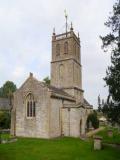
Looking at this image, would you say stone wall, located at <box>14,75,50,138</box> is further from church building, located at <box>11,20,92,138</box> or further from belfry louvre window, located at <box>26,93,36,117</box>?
belfry louvre window, located at <box>26,93,36,117</box>

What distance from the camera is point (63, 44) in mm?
45469

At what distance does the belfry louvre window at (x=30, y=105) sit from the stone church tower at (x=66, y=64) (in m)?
8.69

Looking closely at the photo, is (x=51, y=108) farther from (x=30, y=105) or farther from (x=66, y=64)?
(x=66, y=64)

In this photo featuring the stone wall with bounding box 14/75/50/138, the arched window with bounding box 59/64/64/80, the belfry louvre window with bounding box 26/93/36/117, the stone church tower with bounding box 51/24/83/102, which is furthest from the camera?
the arched window with bounding box 59/64/64/80

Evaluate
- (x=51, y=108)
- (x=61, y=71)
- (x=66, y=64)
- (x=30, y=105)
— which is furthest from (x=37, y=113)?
(x=66, y=64)

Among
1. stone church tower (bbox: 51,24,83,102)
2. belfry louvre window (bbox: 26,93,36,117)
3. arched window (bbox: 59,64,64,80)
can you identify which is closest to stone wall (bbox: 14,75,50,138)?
belfry louvre window (bbox: 26,93,36,117)

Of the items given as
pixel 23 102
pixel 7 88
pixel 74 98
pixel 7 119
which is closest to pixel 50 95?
pixel 23 102

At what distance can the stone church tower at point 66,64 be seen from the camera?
4362 centimetres

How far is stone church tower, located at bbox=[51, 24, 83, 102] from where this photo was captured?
43.6 meters

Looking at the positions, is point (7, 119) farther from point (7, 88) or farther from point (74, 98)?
point (7, 88)

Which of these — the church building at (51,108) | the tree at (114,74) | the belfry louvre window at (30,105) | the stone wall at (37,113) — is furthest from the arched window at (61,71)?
the tree at (114,74)

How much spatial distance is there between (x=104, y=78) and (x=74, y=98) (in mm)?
20467

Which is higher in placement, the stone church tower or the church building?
the stone church tower

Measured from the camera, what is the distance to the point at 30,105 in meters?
36.4
